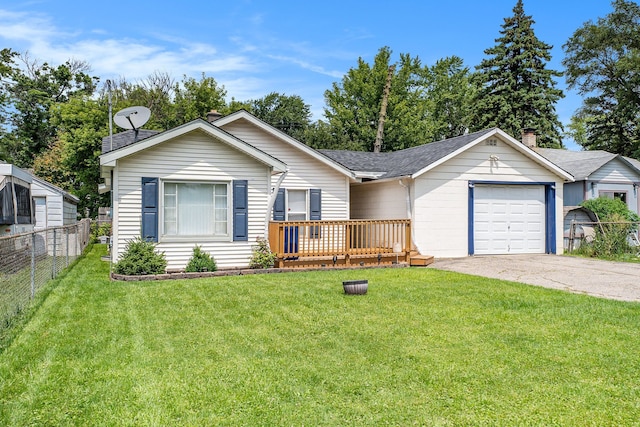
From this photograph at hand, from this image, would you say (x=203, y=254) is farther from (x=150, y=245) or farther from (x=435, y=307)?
(x=435, y=307)

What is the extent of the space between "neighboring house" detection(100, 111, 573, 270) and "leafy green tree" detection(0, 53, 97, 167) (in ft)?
86.6

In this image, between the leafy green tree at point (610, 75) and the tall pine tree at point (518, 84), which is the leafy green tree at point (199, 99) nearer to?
the tall pine tree at point (518, 84)

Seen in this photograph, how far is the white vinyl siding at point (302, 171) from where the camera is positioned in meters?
14.5

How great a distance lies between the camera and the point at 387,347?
510 centimetres

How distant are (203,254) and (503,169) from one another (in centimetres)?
977

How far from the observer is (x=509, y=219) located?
50.9ft

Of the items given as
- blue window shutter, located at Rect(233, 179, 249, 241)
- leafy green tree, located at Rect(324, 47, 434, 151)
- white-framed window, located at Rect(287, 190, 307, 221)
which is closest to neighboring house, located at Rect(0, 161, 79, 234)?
blue window shutter, located at Rect(233, 179, 249, 241)

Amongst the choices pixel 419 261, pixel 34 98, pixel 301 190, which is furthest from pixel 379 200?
pixel 34 98

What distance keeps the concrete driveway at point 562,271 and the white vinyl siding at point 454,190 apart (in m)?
0.70

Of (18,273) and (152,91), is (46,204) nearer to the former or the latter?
(18,273)

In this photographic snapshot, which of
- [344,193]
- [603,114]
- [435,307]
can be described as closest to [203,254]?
[344,193]

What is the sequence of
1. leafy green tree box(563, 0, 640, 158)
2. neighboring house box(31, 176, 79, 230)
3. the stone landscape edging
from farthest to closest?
leafy green tree box(563, 0, 640, 158) < neighboring house box(31, 176, 79, 230) < the stone landscape edging

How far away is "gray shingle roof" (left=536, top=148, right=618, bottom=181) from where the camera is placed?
66.9 ft

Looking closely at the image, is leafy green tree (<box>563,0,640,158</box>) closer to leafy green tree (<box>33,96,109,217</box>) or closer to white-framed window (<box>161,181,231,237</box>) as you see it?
white-framed window (<box>161,181,231,237</box>)
